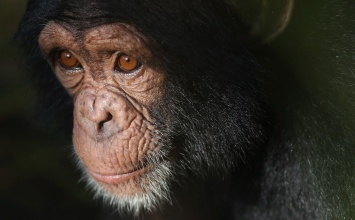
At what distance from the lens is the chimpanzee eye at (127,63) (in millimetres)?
3609

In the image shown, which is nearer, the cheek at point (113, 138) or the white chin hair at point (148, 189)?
the cheek at point (113, 138)

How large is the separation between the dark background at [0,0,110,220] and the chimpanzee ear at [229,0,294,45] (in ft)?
6.16

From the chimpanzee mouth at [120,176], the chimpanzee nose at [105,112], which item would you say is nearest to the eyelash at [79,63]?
the chimpanzee nose at [105,112]

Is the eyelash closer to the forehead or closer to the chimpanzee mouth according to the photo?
the forehead

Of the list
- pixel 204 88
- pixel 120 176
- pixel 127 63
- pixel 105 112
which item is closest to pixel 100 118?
pixel 105 112

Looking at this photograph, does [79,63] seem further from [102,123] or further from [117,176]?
[117,176]

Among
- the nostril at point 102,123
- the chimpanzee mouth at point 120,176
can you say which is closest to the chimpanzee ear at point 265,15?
the nostril at point 102,123

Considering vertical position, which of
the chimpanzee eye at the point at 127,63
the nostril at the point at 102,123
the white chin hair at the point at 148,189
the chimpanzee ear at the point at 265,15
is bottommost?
the white chin hair at the point at 148,189

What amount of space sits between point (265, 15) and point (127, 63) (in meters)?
0.75

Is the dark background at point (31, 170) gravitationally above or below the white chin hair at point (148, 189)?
above

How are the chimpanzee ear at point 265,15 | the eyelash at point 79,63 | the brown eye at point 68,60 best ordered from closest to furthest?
the chimpanzee ear at point 265,15 → the eyelash at point 79,63 → the brown eye at point 68,60

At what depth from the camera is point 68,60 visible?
3.86 m

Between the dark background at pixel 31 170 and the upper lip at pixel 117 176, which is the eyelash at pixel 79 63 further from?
the dark background at pixel 31 170

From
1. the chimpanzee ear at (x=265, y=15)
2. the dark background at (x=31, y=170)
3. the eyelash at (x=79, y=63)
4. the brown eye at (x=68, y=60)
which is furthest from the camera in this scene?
the dark background at (x=31, y=170)
